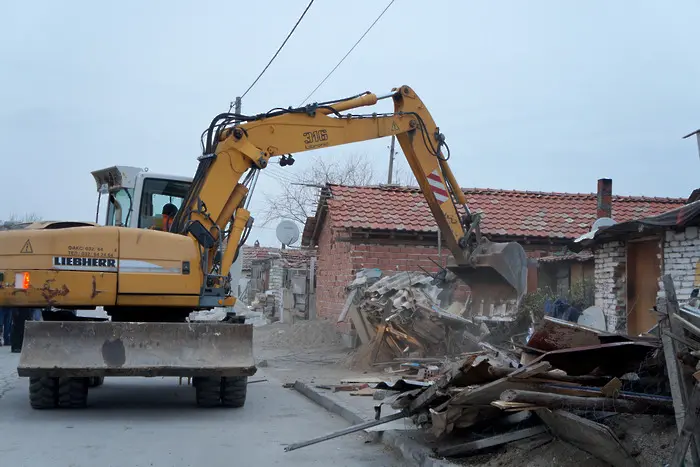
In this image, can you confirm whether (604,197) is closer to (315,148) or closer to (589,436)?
(315,148)

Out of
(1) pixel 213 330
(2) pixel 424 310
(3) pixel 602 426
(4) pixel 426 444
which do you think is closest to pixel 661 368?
(3) pixel 602 426

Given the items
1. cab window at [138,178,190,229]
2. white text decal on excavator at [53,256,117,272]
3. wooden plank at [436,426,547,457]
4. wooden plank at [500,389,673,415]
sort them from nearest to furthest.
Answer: wooden plank at [500,389,673,415] → wooden plank at [436,426,547,457] → white text decal on excavator at [53,256,117,272] → cab window at [138,178,190,229]

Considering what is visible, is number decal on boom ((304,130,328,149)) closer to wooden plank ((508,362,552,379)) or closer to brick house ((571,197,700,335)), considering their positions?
brick house ((571,197,700,335))

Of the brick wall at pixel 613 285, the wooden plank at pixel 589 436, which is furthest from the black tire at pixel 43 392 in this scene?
the brick wall at pixel 613 285

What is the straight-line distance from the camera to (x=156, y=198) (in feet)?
41.5

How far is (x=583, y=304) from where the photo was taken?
1648 centimetres

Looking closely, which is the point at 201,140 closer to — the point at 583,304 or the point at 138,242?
the point at 138,242

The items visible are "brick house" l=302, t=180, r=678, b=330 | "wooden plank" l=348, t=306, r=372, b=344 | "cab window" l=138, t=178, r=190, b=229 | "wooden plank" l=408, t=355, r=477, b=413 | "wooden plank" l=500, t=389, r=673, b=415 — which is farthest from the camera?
"brick house" l=302, t=180, r=678, b=330

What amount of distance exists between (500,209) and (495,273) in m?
10.4

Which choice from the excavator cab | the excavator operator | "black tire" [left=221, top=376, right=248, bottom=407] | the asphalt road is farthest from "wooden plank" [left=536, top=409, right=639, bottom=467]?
the excavator cab

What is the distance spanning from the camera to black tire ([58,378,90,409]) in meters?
10.4

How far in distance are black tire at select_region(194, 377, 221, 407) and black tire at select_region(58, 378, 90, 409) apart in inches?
58.8

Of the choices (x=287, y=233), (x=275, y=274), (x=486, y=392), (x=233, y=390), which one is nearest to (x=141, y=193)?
(x=233, y=390)

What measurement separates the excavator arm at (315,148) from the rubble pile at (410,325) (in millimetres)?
970
